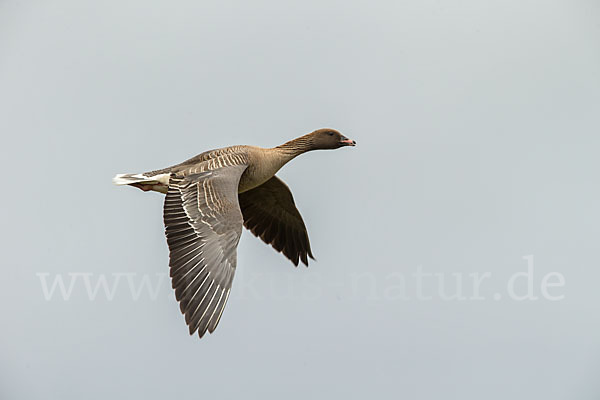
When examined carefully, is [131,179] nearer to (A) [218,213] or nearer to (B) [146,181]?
(B) [146,181]

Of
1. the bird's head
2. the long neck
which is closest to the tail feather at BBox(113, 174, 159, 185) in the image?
the long neck

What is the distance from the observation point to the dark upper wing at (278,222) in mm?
13531

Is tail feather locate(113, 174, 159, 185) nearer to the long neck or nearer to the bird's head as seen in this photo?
the long neck

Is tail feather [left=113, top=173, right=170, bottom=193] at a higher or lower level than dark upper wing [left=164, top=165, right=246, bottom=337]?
higher

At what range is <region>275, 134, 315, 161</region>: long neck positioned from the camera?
12219 mm

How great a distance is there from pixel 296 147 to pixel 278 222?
1885 mm

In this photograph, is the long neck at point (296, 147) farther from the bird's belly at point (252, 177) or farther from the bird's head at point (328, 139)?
the bird's belly at point (252, 177)

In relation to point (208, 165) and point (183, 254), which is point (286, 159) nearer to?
point (208, 165)

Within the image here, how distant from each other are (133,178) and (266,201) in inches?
105

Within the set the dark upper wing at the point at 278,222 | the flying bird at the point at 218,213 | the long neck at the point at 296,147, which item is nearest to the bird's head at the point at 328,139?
the flying bird at the point at 218,213

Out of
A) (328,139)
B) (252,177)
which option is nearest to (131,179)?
(252,177)

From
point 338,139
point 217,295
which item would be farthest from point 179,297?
point 338,139

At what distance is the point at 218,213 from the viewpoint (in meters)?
9.98

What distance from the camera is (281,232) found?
536 inches
